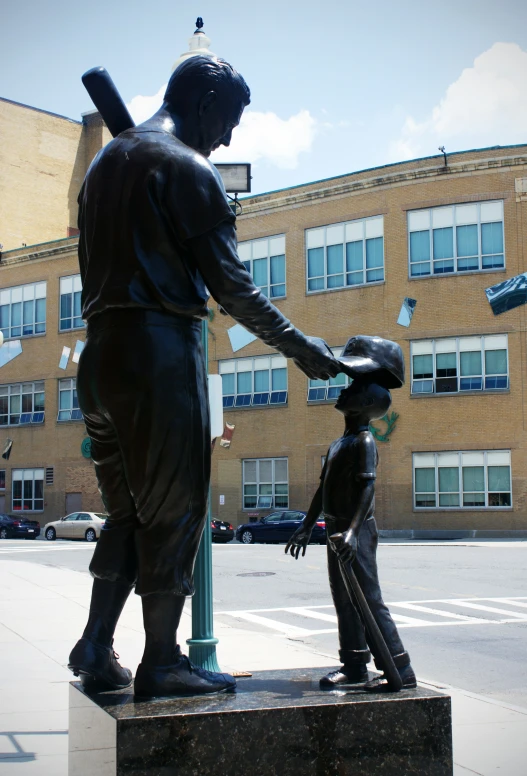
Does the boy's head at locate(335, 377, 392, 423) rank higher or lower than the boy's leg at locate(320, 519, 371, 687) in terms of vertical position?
higher

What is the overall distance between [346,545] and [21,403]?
46.4 meters

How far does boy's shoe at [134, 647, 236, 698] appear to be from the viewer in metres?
3.62

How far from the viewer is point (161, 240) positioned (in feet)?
12.1

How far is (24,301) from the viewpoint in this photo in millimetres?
48906

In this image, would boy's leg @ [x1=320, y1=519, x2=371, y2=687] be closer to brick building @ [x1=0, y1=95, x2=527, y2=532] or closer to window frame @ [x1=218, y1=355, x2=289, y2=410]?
brick building @ [x1=0, y1=95, x2=527, y2=532]

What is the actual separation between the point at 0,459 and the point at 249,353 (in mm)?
16139

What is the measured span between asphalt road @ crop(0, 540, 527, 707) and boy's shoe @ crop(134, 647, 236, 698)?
14.4ft

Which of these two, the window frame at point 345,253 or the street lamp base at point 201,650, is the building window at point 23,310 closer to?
the window frame at point 345,253

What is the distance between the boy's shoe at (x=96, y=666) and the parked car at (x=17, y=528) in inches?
1512

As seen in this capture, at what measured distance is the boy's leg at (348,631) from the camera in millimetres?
4035

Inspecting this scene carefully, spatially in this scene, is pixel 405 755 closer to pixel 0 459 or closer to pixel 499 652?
pixel 499 652

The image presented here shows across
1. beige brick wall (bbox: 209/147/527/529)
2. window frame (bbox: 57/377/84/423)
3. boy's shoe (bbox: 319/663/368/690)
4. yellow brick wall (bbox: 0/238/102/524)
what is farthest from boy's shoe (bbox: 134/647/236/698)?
window frame (bbox: 57/377/84/423)

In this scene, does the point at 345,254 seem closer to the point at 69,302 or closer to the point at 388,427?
the point at 388,427

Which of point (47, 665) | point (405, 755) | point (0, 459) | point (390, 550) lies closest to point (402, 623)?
point (47, 665)
